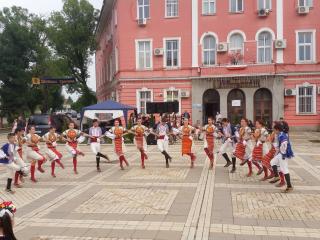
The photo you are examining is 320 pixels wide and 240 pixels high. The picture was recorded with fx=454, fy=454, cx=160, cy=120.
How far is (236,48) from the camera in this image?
3319cm

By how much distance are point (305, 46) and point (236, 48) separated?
15.9 feet

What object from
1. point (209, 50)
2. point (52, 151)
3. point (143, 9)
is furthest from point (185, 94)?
point (52, 151)

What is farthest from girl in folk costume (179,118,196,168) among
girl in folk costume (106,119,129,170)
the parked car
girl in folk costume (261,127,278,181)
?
the parked car

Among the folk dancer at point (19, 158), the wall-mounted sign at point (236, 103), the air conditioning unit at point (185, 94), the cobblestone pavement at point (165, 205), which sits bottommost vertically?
the cobblestone pavement at point (165, 205)

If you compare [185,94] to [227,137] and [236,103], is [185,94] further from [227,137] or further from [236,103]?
[227,137]

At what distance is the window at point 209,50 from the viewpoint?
33469 mm

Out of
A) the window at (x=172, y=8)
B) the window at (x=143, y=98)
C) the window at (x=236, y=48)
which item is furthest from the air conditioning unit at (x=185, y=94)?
the window at (x=172, y=8)

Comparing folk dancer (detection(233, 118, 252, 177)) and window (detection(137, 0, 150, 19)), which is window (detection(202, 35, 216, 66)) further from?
folk dancer (detection(233, 118, 252, 177))

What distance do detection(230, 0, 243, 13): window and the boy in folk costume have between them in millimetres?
20487

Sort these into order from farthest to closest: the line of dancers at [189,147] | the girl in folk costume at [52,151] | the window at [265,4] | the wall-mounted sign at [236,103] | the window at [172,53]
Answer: the window at [172,53]
the wall-mounted sign at [236,103]
the window at [265,4]
the girl in folk costume at [52,151]
the line of dancers at [189,147]

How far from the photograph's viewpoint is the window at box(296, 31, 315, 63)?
1273 inches

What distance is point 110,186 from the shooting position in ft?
41.7

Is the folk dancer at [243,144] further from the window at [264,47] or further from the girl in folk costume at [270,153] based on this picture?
the window at [264,47]

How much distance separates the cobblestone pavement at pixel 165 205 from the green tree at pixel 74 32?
3151 cm
